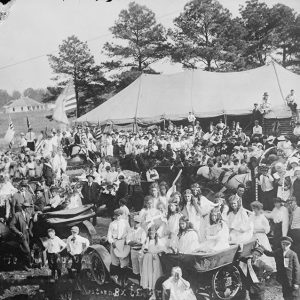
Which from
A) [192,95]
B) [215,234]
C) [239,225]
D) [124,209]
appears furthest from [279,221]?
[192,95]

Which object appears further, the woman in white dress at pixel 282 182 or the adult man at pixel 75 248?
the adult man at pixel 75 248

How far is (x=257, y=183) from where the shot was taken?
4965mm

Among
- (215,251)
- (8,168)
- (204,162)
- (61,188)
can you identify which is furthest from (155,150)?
(215,251)

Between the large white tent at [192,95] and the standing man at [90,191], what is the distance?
8.95 ft

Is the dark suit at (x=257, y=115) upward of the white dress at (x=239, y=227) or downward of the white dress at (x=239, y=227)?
upward

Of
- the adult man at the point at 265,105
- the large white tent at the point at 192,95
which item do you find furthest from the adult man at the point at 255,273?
the large white tent at the point at 192,95

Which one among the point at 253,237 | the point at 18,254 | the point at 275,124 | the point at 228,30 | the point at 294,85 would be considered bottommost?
the point at 18,254

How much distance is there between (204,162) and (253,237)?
2.07 m

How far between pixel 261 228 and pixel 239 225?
0.78 ft

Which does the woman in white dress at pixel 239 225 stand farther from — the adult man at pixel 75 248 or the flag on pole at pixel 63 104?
the flag on pole at pixel 63 104

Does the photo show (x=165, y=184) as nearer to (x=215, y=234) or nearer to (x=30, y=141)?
(x=215, y=234)

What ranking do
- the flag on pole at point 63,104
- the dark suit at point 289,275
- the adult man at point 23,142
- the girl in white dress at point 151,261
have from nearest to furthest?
the dark suit at point 289,275 → the girl in white dress at point 151,261 → the flag on pole at point 63,104 → the adult man at point 23,142

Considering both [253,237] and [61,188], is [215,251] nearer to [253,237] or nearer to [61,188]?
[253,237]

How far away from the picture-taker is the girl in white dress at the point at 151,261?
442 cm
